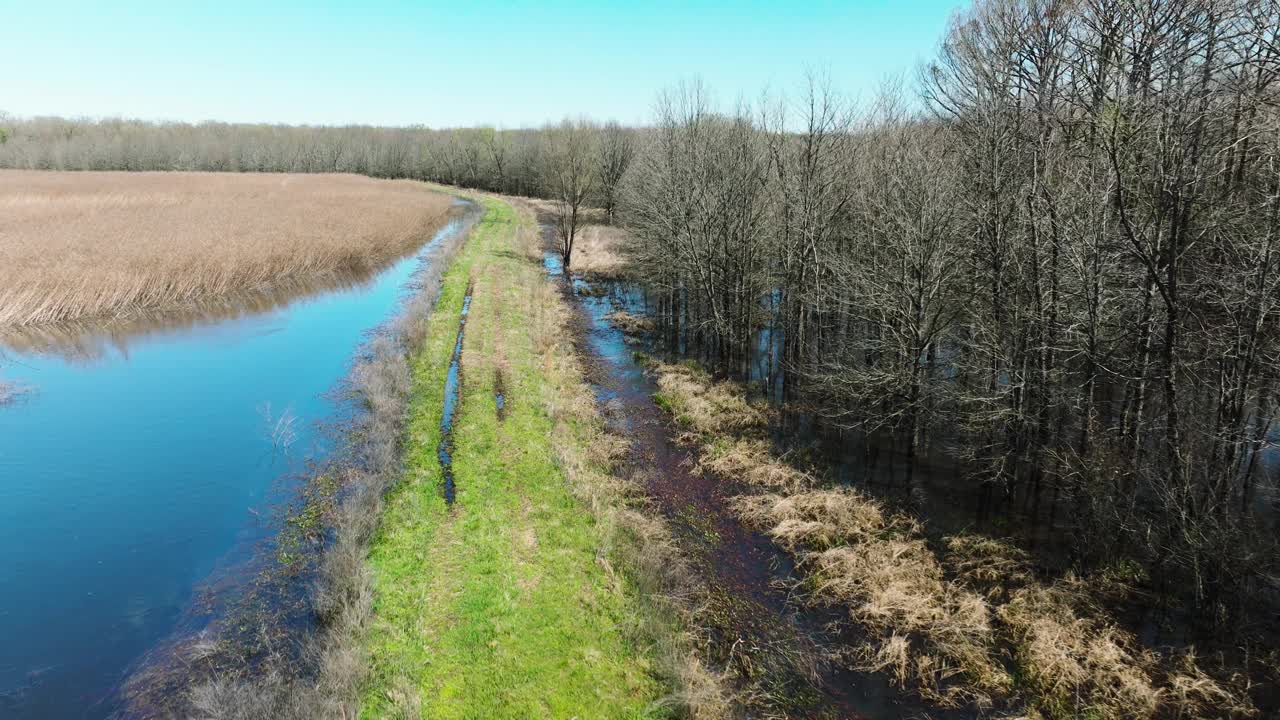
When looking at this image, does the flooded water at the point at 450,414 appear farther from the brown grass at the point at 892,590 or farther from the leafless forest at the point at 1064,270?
the leafless forest at the point at 1064,270

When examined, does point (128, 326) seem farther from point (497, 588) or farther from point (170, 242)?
point (497, 588)

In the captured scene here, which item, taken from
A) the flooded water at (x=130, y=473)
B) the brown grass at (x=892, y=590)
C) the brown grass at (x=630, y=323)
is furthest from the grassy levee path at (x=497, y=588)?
the brown grass at (x=630, y=323)

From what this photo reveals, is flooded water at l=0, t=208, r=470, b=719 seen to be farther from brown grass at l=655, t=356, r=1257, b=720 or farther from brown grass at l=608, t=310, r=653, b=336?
brown grass at l=608, t=310, r=653, b=336

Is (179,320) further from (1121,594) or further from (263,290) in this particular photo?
(1121,594)

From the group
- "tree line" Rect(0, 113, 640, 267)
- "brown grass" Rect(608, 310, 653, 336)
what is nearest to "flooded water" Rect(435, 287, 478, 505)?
"brown grass" Rect(608, 310, 653, 336)

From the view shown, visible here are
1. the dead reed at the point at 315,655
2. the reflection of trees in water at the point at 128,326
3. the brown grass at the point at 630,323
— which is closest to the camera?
the dead reed at the point at 315,655

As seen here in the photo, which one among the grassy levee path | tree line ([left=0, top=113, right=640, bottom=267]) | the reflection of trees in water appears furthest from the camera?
tree line ([left=0, top=113, right=640, bottom=267])
